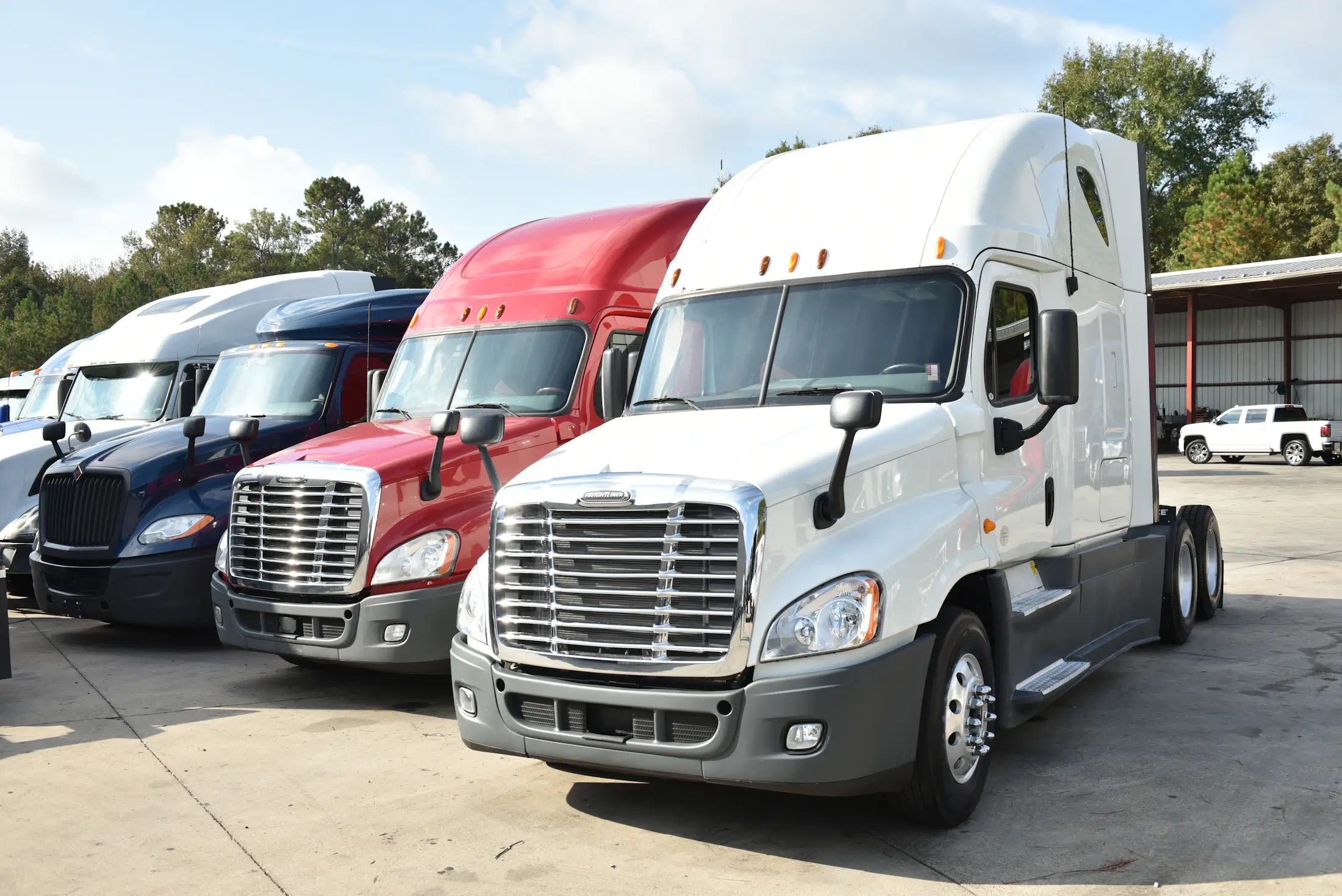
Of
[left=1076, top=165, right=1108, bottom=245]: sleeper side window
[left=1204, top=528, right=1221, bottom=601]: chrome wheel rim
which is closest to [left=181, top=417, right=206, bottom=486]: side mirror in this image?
[left=1076, top=165, right=1108, bottom=245]: sleeper side window

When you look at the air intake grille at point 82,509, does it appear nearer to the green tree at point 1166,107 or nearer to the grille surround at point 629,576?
the grille surround at point 629,576

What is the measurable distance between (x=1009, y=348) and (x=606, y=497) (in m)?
2.37

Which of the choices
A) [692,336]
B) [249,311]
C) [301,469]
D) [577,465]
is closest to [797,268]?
[692,336]

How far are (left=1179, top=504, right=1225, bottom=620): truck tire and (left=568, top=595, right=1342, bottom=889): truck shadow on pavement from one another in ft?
7.24

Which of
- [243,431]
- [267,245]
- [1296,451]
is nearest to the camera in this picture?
[243,431]

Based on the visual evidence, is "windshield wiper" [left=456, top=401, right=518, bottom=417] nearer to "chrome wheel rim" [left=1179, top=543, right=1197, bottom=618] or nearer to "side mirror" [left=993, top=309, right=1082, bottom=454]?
"side mirror" [left=993, top=309, right=1082, bottom=454]

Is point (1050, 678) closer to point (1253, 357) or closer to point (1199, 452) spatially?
point (1199, 452)

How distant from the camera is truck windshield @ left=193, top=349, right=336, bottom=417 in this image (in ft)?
34.9

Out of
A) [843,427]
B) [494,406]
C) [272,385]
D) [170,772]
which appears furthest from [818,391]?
[272,385]

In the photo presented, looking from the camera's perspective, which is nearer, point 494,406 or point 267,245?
point 494,406

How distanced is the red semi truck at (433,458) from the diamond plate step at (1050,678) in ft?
9.23

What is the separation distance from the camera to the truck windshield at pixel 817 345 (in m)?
5.88

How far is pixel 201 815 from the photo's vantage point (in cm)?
575

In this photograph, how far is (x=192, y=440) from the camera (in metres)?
9.77
